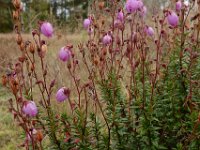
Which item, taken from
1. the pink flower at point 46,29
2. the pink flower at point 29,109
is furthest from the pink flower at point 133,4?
the pink flower at point 29,109

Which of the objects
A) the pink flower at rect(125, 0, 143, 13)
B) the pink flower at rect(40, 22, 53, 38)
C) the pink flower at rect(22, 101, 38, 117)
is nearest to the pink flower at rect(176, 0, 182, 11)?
the pink flower at rect(125, 0, 143, 13)

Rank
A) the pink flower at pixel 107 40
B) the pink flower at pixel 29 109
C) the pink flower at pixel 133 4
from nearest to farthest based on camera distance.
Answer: the pink flower at pixel 29 109
the pink flower at pixel 133 4
the pink flower at pixel 107 40

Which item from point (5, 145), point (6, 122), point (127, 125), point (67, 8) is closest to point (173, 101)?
point (127, 125)

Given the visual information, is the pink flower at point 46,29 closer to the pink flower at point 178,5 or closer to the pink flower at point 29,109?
the pink flower at point 29,109

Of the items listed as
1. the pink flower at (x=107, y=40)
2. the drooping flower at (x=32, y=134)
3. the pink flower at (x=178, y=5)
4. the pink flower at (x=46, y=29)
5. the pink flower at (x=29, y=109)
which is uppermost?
the pink flower at (x=178, y=5)

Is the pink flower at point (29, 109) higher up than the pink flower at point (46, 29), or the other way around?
the pink flower at point (46, 29)

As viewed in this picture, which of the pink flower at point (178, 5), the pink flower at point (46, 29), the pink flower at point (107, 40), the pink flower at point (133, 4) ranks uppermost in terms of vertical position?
the pink flower at point (133, 4)

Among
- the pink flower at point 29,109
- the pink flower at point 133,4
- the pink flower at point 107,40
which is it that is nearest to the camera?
the pink flower at point 29,109

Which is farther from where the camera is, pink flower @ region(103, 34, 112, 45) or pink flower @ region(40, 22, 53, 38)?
pink flower @ region(103, 34, 112, 45)

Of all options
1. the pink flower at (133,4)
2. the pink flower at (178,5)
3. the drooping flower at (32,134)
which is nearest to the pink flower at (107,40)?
the pink flower at (133,4)

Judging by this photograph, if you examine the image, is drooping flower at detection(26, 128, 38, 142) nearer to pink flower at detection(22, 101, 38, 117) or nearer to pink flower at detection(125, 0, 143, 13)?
pink flower at detection(22, 101, 38, 117)

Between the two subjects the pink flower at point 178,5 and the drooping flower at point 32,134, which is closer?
the drooping flower at point 32,134

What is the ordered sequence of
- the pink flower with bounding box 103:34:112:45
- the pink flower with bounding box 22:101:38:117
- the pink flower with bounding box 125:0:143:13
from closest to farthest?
the pink flower with bounding box 22:101:38:117 < the pink flower with bounding box 125:0:143:13 < the pink flower with bounding box 103:34:112:45

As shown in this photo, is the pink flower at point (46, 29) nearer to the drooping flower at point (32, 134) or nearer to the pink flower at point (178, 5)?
the drooping flower at point (32, 134)
